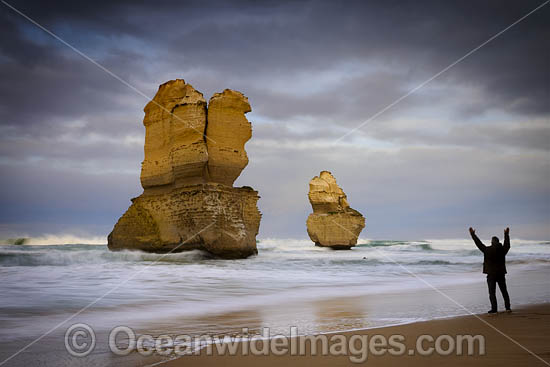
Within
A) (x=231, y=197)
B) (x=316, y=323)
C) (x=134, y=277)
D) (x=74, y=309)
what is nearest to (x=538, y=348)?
(x=316, y=323)

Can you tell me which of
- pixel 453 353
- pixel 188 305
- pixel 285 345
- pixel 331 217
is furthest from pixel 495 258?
pixel 331 217

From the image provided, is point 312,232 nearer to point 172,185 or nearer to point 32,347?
point 172,185

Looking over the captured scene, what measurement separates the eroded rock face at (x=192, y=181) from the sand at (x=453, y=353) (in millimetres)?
16385

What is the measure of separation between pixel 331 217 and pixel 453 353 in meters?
37.7

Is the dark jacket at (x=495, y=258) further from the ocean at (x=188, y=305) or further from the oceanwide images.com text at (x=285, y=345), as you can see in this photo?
the oceanwide images.com text at (x=285, y=345)

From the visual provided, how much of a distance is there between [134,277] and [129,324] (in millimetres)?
7196

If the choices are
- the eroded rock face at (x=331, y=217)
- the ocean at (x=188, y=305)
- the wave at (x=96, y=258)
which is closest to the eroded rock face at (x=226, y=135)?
the wave at (x=96, y=258)

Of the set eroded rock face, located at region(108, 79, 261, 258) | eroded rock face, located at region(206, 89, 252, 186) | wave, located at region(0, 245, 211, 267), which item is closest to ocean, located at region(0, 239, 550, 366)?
wave, located at region(0, 245, 211, 267)

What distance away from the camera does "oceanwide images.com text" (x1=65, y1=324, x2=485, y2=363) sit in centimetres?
402

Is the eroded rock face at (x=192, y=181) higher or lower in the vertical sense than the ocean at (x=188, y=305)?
higher

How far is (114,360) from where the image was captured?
3920mm

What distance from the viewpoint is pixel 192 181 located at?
73.0 feet

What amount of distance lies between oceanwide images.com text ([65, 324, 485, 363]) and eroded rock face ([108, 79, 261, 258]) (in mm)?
15897

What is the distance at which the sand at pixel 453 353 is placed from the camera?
3.57m
